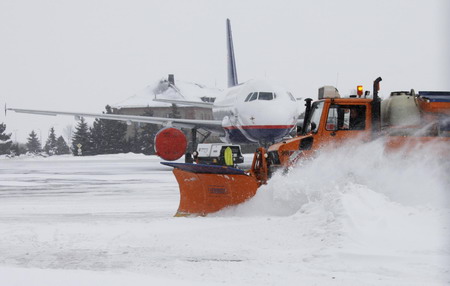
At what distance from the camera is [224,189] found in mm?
9477

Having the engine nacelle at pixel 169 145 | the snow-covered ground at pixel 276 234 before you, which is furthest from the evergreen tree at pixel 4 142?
the snow-covered ground at pixel 276 234

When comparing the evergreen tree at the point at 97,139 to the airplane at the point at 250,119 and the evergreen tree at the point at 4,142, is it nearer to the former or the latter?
the evergreen tree at the point at 4,142

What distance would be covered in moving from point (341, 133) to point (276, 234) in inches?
120

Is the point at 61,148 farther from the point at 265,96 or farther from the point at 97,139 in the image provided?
the point at 265,96

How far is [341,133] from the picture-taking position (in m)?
9.80

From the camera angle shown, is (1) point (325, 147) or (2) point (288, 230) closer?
(2) point (288, 230)

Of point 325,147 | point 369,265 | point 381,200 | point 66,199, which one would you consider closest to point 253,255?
point 369,265

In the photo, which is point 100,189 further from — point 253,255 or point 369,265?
point 369,265

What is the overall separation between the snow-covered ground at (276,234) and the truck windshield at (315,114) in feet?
2.07

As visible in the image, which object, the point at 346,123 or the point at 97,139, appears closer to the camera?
the point at 346,123

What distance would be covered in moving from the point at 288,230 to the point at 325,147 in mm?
2591

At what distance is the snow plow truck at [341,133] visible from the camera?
30.9 ft

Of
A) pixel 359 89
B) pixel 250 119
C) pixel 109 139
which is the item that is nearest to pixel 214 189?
pixel 359 89

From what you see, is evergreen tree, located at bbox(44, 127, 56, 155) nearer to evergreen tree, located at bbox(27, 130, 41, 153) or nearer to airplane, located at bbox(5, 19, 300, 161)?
evergreen tree, located at bbox(27, 130, 41, 153)
